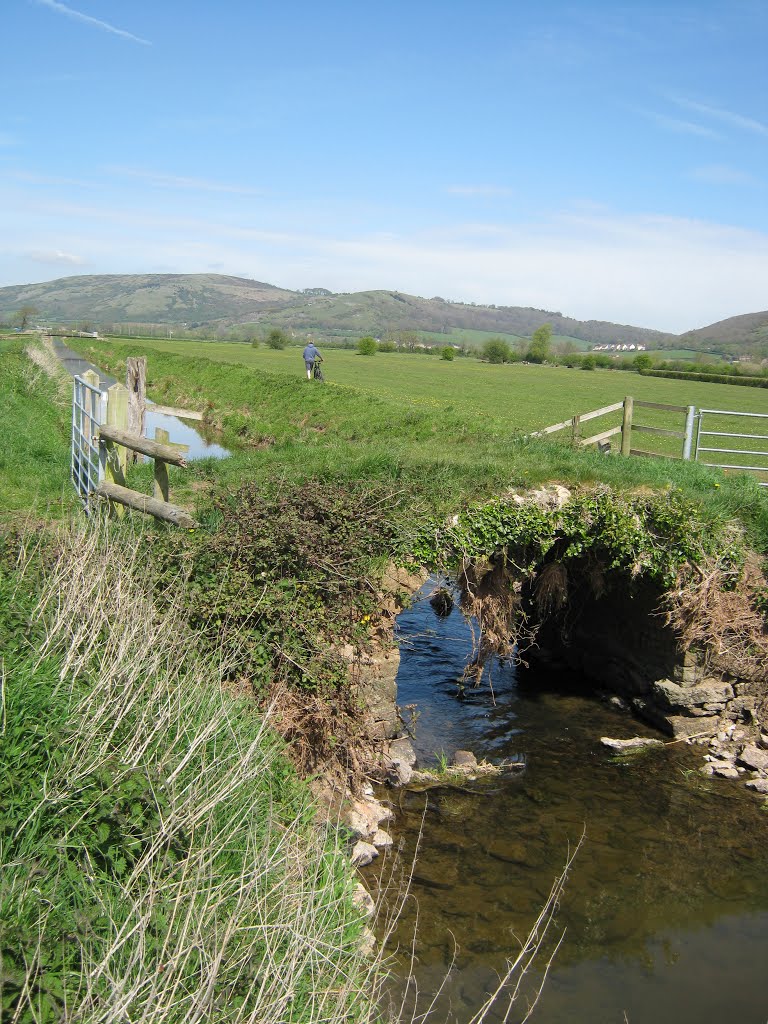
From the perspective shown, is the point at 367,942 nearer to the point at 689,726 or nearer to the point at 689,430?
the point at 689,726

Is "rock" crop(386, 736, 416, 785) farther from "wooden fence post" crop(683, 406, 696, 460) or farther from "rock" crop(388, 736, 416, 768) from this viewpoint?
"wooden fence post" crop(683, 406, 696, 460)

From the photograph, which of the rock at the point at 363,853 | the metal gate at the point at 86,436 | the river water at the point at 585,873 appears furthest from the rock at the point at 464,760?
the metal gate at the point at 86,436

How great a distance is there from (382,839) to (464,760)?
2.04 meters

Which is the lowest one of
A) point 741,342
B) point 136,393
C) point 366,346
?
point 136,393

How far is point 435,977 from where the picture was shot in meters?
6.27

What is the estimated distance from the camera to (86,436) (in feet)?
38.1

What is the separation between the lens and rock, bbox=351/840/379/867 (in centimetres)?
736

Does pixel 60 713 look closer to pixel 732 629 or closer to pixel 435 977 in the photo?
pixel 435 977

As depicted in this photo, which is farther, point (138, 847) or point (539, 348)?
point (539, 348)

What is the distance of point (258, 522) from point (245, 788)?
3635mm

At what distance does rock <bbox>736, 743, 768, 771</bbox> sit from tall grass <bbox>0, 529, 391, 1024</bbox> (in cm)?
602

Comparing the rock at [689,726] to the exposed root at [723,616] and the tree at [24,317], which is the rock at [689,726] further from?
the tree at [24,317]

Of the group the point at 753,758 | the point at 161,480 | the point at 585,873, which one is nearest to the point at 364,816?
the point at 585,873

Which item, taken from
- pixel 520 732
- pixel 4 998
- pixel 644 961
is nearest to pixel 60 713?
pixel 4 998
